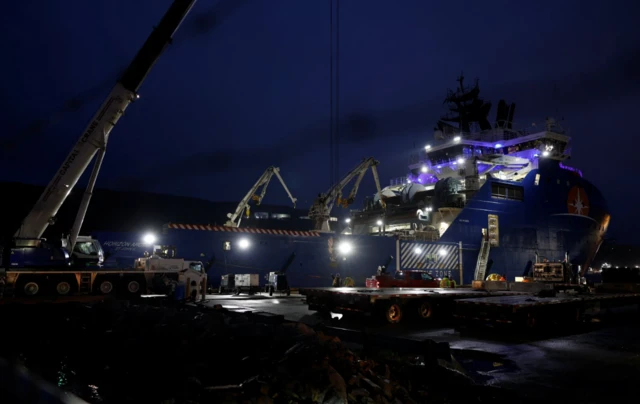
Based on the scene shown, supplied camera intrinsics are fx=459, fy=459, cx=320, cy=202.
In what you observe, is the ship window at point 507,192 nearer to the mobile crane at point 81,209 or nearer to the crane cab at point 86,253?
the mobile crane at point 81,209

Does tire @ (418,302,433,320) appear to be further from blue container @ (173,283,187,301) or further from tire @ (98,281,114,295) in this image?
tire @ (98,281,114,295)

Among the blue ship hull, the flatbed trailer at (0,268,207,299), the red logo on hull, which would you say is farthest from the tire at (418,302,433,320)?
the red logo on hull

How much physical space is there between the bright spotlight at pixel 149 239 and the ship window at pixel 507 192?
21012mm

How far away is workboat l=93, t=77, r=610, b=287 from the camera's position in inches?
964

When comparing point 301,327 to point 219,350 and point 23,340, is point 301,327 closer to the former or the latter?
point 219,350

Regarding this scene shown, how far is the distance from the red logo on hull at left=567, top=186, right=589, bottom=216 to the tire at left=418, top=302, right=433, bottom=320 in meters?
22.9

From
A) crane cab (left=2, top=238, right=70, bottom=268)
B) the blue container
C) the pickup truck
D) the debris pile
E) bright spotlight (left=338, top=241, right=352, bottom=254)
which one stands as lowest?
the debris pile

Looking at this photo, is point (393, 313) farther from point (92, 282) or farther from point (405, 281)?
point (92, 282)

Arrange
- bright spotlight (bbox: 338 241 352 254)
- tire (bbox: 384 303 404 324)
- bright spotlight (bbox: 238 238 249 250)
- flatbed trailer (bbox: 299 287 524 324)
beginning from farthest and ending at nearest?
1. bright spotlight (bbox: 338 241 352 254)
2. bright spotlight (bbox: 238 238 249 250)
3. tire (bbox: 384 303 404 324)
4. flatbed trailer (bbox: 299 287 524 324)

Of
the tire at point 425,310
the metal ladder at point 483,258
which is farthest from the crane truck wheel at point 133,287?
the metal ladder at point 483,258

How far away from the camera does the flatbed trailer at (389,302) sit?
14.0m

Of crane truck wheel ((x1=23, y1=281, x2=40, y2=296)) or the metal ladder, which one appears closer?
crane truck wheel ((x1=23, y1=281, x2=40, y2=296))

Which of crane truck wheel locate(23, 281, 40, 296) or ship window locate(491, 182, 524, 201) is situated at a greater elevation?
ship window locate(491, 182, 524, 201)

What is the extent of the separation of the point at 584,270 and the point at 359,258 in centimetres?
2001
